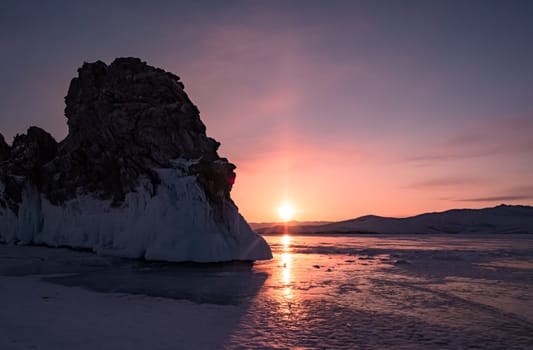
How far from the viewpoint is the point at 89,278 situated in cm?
1844

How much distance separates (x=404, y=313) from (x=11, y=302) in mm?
11962

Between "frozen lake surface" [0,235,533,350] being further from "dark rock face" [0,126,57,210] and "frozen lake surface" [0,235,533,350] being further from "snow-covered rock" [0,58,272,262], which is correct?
"dark rock face" [0,126,57,210]

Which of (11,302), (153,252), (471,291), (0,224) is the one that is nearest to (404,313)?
(471,291)

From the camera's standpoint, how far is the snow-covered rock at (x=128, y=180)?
1119 inches

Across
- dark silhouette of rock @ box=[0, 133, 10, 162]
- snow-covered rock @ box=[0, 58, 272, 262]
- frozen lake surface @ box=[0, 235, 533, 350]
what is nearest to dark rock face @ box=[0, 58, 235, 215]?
snow-covered rock @ box=[0, 58, 272, 262]

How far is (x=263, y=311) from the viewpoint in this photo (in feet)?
37.6

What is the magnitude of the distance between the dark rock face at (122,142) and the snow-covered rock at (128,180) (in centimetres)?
9

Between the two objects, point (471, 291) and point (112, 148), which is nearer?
point (471, 291)

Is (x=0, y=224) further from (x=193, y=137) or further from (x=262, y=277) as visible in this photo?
(x=262, y=277)

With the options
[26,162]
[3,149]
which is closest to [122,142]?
[26,162]

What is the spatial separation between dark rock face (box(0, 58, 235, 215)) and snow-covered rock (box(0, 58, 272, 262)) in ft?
0.30

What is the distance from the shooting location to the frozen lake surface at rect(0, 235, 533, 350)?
27.3ft

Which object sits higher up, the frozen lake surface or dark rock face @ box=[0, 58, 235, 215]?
dark rock face @ box=[0, 58, 235, 215]

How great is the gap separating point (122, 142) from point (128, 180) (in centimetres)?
405
